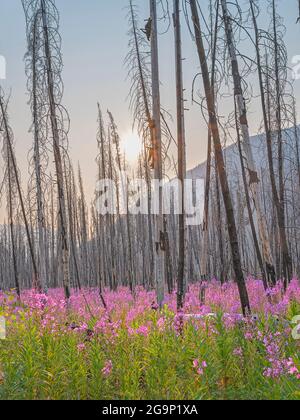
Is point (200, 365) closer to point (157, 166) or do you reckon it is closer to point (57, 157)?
point (157, 166)

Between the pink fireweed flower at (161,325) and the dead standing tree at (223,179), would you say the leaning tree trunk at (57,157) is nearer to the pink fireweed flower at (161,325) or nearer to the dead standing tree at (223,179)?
the dead standing tree at (223,179)

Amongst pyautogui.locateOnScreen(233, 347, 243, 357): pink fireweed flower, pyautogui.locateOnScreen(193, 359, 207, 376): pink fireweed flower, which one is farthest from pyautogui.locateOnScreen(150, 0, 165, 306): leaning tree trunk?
pyautogui.locateOnScreen(193, 359, 207, 376): pink fireweed flower

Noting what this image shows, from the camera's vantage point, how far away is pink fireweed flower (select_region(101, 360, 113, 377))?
14.6ft

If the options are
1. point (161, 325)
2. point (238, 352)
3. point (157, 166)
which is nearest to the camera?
point (238, 352)

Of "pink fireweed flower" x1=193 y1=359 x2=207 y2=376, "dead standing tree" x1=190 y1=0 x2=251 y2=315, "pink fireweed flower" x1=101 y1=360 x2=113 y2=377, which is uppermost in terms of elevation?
"dead standing tree" x1=190 y1=0 x2=251 y2=315

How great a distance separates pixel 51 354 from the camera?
459 cm

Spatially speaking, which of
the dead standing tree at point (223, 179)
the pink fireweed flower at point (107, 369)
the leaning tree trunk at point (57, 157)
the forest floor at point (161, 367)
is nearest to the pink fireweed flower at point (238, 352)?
the forest floor at point (161, 367)

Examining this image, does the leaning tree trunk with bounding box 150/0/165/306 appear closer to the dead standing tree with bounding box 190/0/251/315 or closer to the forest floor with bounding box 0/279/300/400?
the dead standing tree with bounding box 190/0/251/315

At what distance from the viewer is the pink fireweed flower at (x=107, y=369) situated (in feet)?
14.6

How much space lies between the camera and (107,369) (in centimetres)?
446

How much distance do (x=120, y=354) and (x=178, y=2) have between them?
6.37 meters

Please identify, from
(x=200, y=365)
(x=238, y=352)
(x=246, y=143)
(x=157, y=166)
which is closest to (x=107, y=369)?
(x=200, y=365)
